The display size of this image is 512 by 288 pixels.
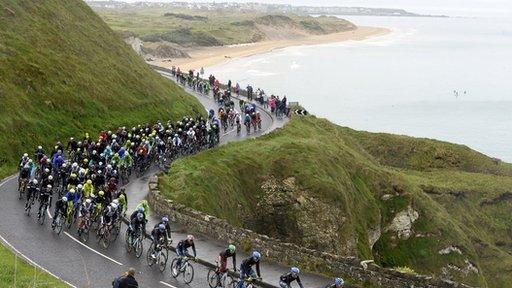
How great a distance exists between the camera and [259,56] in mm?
175375

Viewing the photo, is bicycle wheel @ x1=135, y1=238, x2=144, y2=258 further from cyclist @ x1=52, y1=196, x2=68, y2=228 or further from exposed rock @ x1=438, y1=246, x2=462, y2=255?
exposed rock @ x1=438, y1=246, x2=462, y2=255

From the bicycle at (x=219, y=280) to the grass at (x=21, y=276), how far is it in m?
4.63

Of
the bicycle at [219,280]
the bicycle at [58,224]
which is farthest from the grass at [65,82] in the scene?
the bicycle at [219,280]

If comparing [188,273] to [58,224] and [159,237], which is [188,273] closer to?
[159,237]

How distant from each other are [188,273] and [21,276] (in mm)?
5227

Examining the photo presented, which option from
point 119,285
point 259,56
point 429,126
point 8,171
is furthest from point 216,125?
point 259,56

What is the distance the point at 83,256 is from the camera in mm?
23156

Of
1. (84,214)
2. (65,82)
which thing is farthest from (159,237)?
(65,82)

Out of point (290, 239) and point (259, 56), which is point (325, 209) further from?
point (259, 56)

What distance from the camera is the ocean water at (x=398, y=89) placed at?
100 m

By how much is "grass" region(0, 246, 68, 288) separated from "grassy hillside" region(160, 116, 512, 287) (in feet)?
36.0

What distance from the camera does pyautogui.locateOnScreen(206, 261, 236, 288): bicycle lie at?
67.9 feet

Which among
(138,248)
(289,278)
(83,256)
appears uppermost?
(289,278)

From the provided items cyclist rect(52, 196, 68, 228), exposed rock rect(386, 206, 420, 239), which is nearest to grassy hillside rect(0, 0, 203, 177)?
cyclist rect(52, 196, 68, 228)
